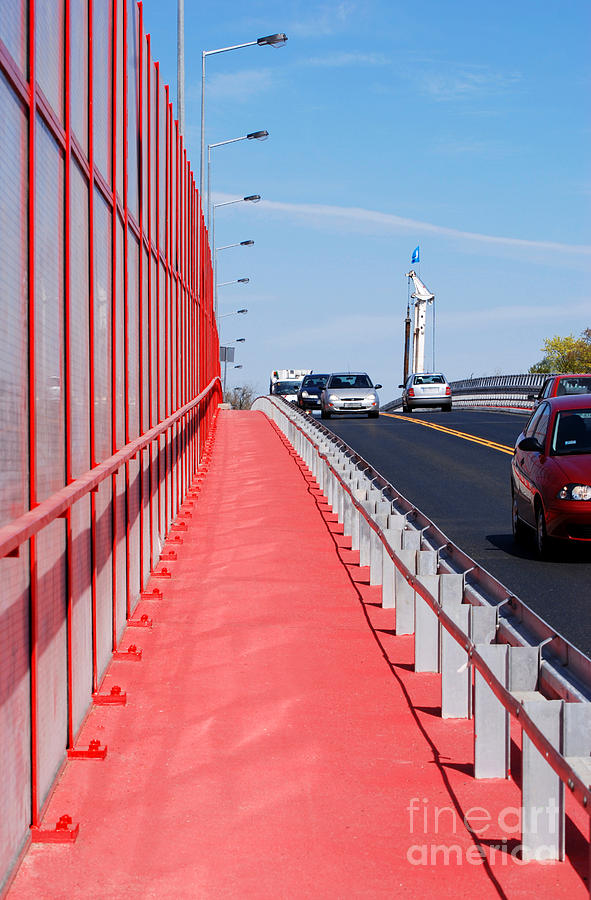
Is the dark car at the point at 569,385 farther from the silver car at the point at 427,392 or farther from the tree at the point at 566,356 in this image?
the tree at the point at 566,356

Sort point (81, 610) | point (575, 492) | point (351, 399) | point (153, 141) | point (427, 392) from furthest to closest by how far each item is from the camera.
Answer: point (427, 392)
point (351, 399)
point (575, 492)
point (153, 141)
point (81, 610)

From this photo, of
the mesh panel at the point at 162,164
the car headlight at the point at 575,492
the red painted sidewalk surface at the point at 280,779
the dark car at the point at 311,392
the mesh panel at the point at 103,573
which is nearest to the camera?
the red painted sidewalk surface at the point at 280,779

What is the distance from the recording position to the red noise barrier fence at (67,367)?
510cm

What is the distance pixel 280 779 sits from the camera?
20.5 ft

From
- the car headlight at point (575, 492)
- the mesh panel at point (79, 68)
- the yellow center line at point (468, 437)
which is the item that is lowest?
the yellow center line at point (468, 437)

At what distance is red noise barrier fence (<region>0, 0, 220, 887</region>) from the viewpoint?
510cm

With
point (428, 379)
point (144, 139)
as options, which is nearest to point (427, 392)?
point (428, 379)

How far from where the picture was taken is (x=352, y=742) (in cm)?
688

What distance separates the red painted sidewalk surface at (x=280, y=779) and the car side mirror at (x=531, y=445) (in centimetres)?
439

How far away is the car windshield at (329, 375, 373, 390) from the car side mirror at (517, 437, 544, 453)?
107 feet

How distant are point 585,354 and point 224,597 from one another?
12845 centimetres

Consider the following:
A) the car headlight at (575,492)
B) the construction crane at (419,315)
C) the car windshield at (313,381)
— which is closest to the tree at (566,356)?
the construction crane at (419,315)

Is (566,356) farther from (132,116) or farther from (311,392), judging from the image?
(132,116)

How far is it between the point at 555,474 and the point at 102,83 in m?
7.49
